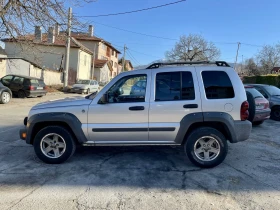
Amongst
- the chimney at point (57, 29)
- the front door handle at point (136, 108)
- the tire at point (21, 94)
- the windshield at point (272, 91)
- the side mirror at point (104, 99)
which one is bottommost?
the tire at point (21, 94)

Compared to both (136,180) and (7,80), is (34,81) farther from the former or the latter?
(136,180)

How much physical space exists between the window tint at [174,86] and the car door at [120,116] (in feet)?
0.73

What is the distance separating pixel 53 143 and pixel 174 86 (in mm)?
2526

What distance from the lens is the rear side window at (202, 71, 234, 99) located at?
4426mm

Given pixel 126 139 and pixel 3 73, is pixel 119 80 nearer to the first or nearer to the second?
pixel 126 139

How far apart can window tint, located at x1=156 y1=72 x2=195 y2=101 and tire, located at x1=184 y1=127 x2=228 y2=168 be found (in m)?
0.68

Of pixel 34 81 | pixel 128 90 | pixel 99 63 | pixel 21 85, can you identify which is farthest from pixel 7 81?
pixel 99 63

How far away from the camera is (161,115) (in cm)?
440

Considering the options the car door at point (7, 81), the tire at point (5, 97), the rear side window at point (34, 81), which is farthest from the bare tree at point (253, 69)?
the tire at point (5, 97)

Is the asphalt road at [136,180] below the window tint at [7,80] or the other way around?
below

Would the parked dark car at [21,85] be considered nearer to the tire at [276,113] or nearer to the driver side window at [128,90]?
the driver side window at [128,90]

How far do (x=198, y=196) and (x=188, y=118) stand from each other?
140cm

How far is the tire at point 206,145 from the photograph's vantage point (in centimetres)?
440

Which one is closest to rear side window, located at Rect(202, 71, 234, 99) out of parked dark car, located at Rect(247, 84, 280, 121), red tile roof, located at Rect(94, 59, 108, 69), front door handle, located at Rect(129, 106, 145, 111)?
front door handle, located at Rect(129, 106, 145, 111)
